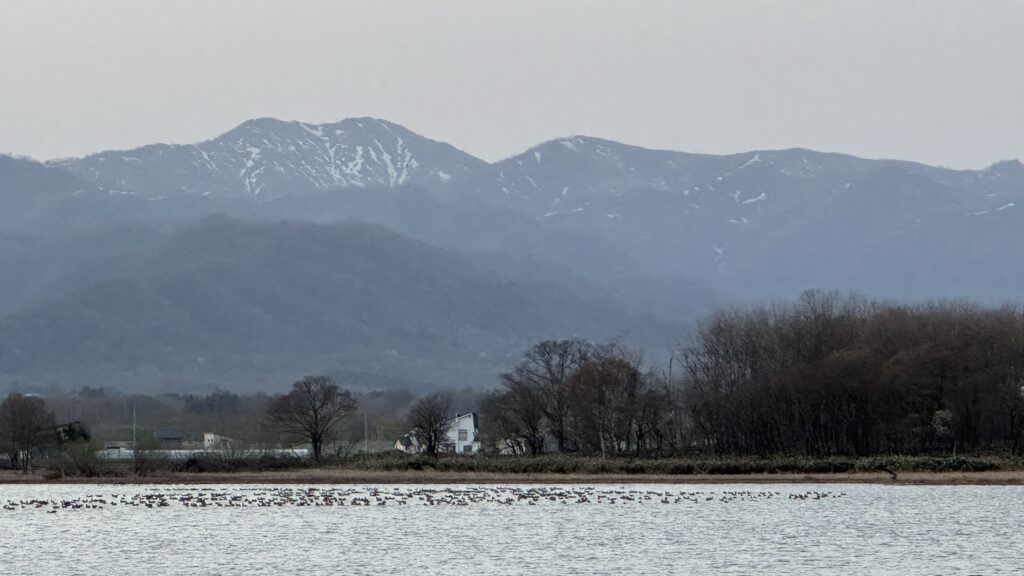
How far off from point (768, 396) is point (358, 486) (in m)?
29.1

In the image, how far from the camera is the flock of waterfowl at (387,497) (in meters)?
74.4

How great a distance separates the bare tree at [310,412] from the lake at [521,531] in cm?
3308

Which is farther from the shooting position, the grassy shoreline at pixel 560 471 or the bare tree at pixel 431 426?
the bare tree at pixel 431 426

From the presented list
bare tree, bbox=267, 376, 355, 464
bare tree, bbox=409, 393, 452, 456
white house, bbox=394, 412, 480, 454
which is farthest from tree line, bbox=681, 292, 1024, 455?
white house, bbox=394, 412, 480, 454

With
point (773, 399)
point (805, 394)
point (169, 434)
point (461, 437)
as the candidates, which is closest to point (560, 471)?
point (773, 399)

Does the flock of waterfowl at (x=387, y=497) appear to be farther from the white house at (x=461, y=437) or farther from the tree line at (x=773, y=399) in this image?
the white house at (x=461, y=437)

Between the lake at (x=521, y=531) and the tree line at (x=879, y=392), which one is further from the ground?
the tree line at (x=879, y=392)

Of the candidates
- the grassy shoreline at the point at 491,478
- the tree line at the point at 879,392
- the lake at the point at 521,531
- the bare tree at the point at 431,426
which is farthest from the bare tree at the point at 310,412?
the lake at the point at 521,531

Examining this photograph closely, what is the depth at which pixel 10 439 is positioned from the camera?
111562 mm

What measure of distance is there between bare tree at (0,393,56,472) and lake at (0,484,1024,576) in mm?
26093

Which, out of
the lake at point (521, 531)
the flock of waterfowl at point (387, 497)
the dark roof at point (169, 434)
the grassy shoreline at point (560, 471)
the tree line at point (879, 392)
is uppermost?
the dark roof at point (169, 434)

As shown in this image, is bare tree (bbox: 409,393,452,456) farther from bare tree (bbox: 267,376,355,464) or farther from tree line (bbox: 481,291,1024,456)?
bare tree (bbox: 267,376,355,464)

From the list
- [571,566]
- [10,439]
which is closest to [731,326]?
[10,439]

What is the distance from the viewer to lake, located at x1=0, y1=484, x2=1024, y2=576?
159ft
